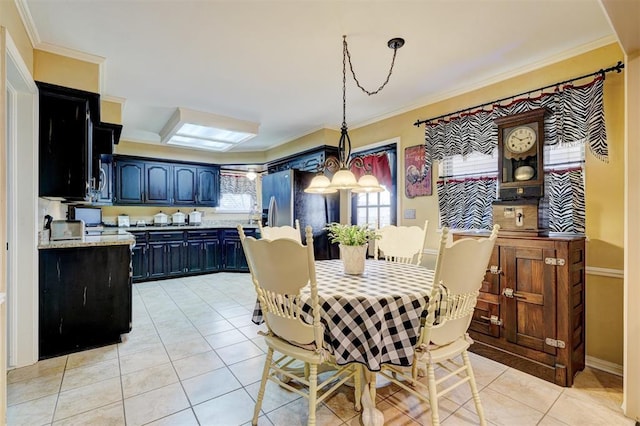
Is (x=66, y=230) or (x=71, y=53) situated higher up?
(x=71, y=53)

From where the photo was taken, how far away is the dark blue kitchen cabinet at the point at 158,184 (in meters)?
5.57

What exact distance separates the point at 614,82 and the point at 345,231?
231cm

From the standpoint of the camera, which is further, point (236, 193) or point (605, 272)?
point (236, 193)

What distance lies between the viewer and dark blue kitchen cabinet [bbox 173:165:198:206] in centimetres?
586

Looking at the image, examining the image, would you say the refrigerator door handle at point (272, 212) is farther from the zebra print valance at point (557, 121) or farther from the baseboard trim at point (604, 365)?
the baseboard trim at point (604, 365)

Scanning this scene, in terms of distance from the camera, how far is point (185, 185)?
5.97m

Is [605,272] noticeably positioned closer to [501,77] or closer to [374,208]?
[501,77]

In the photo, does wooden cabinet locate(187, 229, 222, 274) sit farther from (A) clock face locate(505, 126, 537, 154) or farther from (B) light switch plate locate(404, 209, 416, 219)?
(A) clock face locate(505, 126, 537, 154)

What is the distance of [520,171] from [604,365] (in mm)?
1583

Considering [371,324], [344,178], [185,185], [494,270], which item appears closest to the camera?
[371,324]

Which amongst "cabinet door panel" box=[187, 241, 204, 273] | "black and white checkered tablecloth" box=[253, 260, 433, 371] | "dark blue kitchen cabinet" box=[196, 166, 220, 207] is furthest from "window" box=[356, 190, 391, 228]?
"dark blue kitchen cabinet" box=[196, 166, 220, 207]

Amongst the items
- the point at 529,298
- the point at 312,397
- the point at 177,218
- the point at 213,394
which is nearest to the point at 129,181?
the point at 177,218

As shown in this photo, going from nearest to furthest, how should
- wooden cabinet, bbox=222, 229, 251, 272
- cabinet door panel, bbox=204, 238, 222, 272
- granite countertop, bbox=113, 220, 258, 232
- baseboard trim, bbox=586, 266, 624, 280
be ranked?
baseboard trim, bbox=586, 266, 624, 280 → granite countertop, bbox=113, 220, 258, 232 → cabinet door panel, bbox=204, 238, 222, 272 → wooden cabinet, bbox=222, 229, 251, 272

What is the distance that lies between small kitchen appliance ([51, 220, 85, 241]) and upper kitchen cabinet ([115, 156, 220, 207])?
2.43 meters
